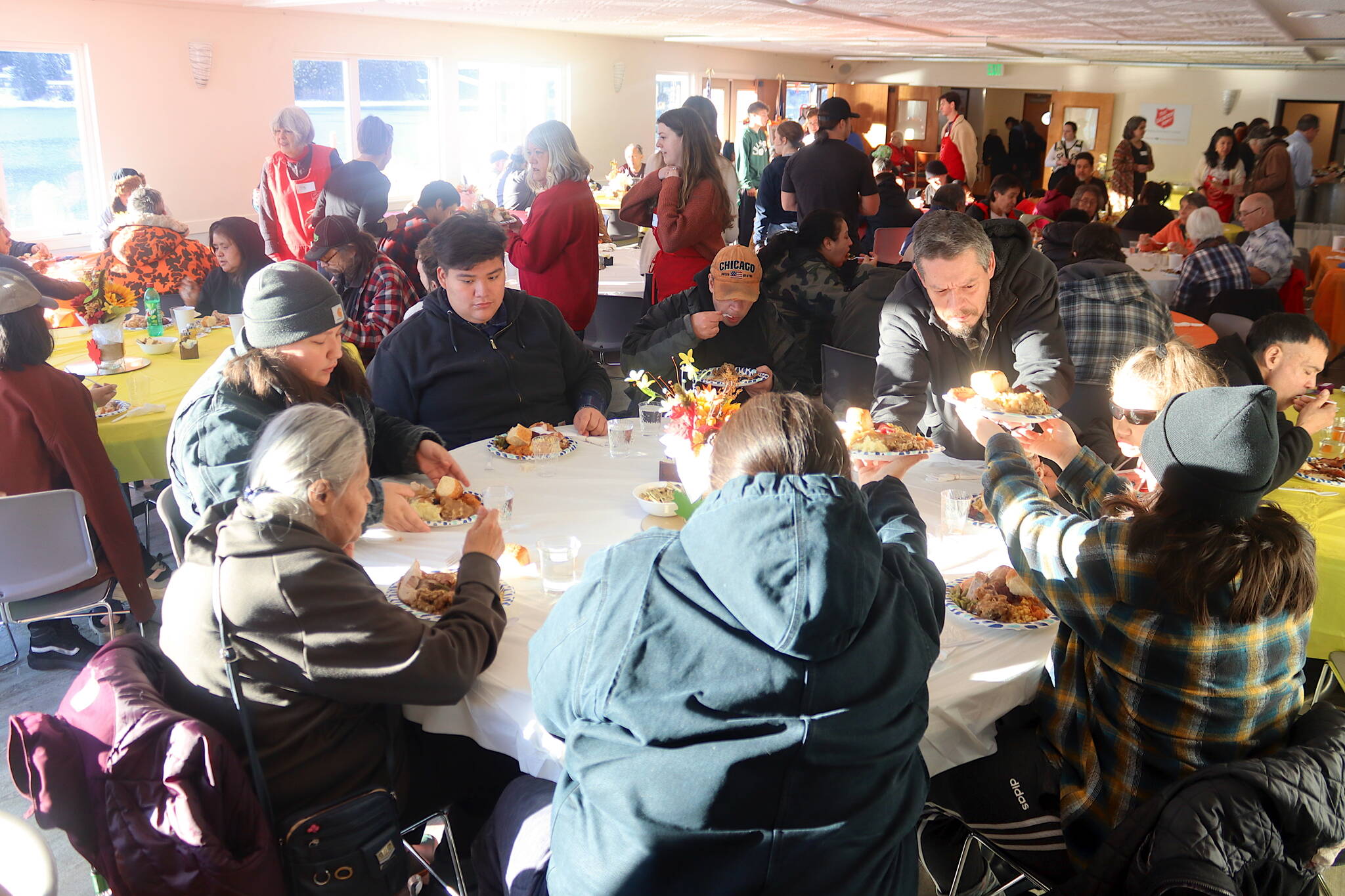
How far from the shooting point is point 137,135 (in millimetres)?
8484

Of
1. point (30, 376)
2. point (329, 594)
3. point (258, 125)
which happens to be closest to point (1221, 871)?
point (329, 594)

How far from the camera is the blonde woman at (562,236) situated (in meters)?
5.21

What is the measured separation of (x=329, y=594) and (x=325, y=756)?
35 cm

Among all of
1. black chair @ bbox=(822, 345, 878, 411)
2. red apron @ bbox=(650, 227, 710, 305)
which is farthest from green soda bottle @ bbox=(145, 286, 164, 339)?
black chair @ bbox=(822, 345, 878, 411)

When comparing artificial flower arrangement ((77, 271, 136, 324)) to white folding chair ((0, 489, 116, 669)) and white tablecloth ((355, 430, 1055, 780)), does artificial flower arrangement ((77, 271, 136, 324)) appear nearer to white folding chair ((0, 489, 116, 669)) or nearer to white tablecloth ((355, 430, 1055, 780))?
white folding chair ((0, 489, 116, 669))

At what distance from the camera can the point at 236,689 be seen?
1644mm

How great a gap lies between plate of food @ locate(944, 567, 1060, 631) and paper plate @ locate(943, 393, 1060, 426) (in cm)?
44

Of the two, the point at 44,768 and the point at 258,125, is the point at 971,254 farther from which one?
the point at 258,125

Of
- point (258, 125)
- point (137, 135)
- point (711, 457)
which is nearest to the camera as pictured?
point (711, 457)

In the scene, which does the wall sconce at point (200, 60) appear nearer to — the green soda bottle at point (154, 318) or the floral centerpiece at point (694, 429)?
the green soda bottle at point (154, 318)

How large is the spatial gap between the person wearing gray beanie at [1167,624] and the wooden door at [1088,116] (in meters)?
18.6

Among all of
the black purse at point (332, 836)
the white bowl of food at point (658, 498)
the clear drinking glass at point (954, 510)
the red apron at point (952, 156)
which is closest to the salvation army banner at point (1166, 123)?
the red apron at point (952, 156)

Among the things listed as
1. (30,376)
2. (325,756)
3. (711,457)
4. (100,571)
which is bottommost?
(100,571)

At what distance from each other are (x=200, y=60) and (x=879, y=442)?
866 cm
